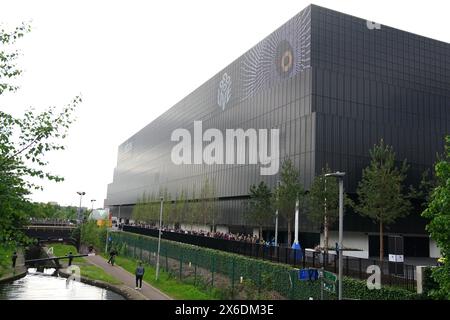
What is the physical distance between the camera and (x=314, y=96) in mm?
50938

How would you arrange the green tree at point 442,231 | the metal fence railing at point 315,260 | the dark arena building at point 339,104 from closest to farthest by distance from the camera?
the green tree at point 442,231, the metal fence railing at point 315,260, the dark arena building at point 339,104

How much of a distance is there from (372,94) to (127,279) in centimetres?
3865

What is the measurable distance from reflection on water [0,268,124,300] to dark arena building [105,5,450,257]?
25.7 m

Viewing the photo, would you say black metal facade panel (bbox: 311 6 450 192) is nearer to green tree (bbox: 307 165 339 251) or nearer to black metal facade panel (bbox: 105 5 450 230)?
black metal facade panel (bbox: 105 5 450 230)

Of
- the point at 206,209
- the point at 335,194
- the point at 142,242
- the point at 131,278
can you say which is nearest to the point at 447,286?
the point at 335,194

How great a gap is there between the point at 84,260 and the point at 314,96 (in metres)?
32.3

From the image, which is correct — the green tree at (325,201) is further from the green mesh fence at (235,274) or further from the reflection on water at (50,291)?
the reflection on water at (50,291)

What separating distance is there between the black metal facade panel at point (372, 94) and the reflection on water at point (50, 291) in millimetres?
27870

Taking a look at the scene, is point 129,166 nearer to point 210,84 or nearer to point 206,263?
point 210,84

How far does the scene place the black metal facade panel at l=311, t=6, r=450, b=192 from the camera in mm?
50562

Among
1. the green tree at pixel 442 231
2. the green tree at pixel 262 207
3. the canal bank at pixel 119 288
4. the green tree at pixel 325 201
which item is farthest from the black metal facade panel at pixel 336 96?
the green tree at pixel 442 231

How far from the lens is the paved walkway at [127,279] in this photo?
26797mm

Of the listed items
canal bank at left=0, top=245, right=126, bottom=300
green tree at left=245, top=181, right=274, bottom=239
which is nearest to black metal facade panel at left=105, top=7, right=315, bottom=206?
green tree at left=245, top=181, right=274, bottom=239

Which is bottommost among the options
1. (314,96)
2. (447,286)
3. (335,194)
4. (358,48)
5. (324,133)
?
(447,286)
